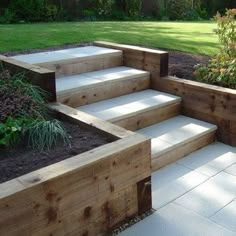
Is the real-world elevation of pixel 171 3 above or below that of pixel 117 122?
above

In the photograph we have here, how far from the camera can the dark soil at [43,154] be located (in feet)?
7.09

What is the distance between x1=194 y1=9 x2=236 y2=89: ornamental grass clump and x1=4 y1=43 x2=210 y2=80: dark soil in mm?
142

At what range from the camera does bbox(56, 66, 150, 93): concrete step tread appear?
3.59m

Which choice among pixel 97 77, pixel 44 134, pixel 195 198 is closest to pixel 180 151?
pixel 195 198

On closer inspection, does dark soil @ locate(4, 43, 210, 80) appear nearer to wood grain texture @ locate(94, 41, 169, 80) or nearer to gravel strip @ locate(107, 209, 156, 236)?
wood grain texture @ locate(94, 41, 169, 80)

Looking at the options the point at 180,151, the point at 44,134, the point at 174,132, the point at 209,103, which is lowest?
the point at 180,151

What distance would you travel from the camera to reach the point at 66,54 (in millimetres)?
4309

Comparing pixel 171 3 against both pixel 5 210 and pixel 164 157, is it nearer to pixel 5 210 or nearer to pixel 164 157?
pixel 164 157

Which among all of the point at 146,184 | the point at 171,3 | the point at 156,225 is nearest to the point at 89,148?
the point at 146,184

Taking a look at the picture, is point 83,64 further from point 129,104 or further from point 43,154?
point 43,154

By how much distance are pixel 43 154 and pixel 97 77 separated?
67.4 inches

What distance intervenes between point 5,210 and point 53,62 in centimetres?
240

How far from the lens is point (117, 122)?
10.9 ft

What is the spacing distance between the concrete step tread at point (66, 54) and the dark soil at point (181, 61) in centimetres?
35
